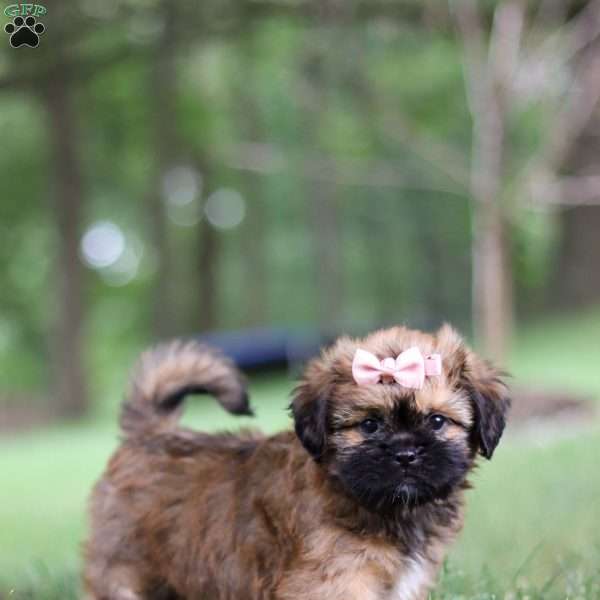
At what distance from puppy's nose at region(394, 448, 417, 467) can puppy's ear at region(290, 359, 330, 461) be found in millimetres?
294

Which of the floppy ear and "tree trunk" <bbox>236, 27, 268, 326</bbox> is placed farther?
"tree trunk" <bbox>236, 27, 268, 326</bbox>

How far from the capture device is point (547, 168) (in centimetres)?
1508

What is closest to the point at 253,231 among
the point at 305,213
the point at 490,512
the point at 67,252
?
the point at 305,213

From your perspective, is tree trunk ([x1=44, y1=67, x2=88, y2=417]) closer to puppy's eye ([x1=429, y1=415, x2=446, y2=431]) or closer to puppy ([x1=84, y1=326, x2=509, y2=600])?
puppy ([x1=84, y1=326, x2=509, y2=600])

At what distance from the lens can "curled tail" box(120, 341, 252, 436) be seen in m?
4.85

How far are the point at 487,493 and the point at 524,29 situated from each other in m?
10.0

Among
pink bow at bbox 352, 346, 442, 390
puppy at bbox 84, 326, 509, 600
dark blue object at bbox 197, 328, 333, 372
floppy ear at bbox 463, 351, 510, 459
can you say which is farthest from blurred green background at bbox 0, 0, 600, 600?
pink bow at bbox 352, 346, 442, 390

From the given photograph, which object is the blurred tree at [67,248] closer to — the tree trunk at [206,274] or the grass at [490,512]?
the grass at [490,512]

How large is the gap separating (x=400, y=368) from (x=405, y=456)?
289mm

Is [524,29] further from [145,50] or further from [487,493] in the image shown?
[487,493]

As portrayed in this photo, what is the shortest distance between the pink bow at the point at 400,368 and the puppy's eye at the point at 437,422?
0.13m

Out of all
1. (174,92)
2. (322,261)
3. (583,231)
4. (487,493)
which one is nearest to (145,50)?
(174,92)

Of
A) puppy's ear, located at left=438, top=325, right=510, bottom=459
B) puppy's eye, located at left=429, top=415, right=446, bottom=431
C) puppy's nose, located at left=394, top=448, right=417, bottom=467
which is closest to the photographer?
puppy's nose, located at left=394, top=448, right=417, bottom=467

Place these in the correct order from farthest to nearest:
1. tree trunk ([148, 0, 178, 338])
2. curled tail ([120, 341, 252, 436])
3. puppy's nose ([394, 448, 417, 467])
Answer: tree trunk ([148, 0, 178, 338]), curled tail ([120, 341, 252, 436]), puppy's nose ([394, 448, 417, 467])
